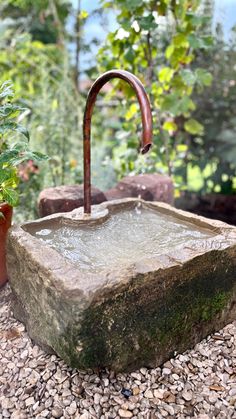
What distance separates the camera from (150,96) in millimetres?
2930

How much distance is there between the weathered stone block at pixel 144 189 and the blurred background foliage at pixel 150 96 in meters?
0.37

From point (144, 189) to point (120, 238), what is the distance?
0.82 metres

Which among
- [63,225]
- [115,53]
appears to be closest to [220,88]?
[115,53]

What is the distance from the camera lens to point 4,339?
144 centimetres

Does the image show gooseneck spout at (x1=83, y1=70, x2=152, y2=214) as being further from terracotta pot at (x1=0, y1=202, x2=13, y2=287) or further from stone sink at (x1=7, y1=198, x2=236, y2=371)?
terracotta pot at (x1=0, y1=202, x2=13, y2=287)

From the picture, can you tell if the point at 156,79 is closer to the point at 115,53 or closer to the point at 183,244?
the point at 115,53

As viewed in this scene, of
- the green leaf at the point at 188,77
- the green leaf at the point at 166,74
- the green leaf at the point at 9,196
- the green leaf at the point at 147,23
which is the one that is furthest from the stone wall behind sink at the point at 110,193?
the green leaf at the point at 147,23

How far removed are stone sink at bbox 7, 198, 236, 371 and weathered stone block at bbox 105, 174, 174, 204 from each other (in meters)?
0.66

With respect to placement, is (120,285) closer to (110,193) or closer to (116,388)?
(116,388)

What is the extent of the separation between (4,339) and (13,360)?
121 millimetres

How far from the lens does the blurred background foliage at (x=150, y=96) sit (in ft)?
8.74

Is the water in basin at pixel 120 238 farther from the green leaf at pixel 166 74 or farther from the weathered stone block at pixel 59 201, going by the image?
the green leaf at pixel 166 74

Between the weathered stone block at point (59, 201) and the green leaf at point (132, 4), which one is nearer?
the weathered stone block at point (59, 201)

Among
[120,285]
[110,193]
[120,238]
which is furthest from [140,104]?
[110,193]
